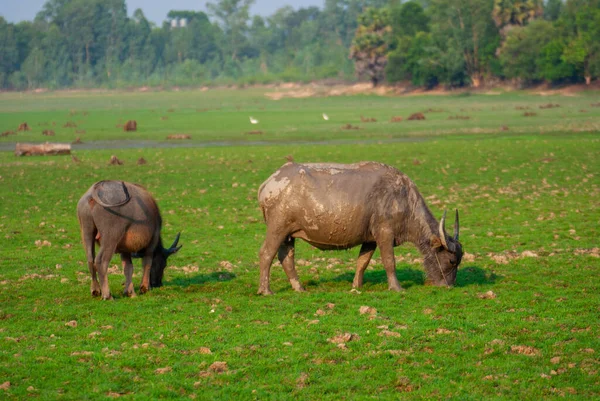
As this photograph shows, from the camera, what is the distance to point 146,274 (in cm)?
1287

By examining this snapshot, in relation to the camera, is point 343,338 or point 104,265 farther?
point 104,265

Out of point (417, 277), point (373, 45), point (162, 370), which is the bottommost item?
point (417, 277)

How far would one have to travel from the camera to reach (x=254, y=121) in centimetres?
5800

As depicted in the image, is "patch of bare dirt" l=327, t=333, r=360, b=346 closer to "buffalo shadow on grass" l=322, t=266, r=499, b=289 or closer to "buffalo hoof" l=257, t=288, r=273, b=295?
"buffalo hoof" l=257, t=288, r=273, b=295

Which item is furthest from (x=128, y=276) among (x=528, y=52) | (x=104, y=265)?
(x=528, y=52)

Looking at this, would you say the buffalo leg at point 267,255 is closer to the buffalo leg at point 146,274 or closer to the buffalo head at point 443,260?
the buffalo leg at point 146,274

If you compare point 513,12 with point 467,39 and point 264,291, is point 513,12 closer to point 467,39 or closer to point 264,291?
point 467,39

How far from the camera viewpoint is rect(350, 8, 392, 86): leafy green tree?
101 metres

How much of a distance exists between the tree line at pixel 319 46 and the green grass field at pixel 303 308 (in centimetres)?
5868

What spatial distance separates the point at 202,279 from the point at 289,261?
74.4 inches

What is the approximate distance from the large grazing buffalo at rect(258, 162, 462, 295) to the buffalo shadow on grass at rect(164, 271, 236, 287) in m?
1.48

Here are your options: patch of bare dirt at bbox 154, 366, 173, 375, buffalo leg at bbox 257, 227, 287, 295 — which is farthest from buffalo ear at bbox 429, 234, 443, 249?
patch of bare dirt at bbox 154, 366, 173, 375

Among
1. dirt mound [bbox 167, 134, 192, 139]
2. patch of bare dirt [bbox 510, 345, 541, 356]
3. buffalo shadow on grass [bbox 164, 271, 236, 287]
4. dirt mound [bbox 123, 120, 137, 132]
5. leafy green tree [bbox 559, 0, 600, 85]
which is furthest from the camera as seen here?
leafy green tree [bbox 559, 0, 600, 85]

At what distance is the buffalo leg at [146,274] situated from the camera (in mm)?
12828
